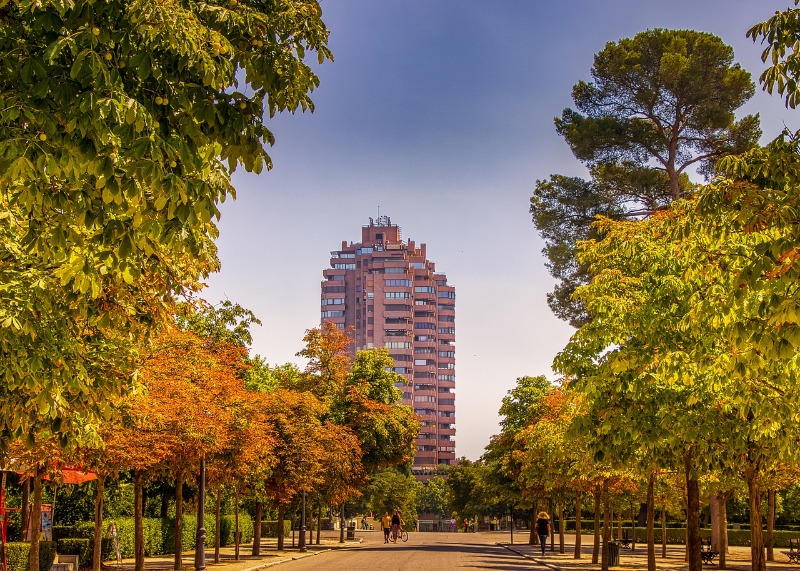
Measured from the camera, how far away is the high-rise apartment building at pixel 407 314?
177 metres

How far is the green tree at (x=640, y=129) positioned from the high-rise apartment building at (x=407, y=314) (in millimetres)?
133096

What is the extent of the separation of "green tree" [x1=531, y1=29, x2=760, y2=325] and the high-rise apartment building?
133 m

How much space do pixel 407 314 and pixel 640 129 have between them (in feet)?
459

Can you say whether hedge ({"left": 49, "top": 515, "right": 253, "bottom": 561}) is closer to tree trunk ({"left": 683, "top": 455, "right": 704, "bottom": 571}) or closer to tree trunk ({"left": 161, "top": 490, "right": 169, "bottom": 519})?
tree trunk ({"left": 161, "top": 490, "right": 169, "bottom": 519})

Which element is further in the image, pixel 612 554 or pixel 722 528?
pixel 722 528

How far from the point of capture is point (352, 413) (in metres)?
54.3

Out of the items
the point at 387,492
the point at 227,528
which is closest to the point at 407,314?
the point at 387,492

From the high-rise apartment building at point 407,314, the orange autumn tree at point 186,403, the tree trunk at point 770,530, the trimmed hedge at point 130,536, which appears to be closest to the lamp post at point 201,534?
the orange autumn tree at point 186,403

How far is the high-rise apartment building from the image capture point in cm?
17700

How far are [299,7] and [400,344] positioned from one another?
170540 mm

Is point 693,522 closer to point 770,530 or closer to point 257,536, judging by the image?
point 257,536

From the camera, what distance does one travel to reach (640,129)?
127 ft

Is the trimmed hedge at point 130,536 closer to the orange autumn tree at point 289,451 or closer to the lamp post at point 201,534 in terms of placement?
the orange autumn tree at point 289,451

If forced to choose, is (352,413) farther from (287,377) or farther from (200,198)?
(200,198)
